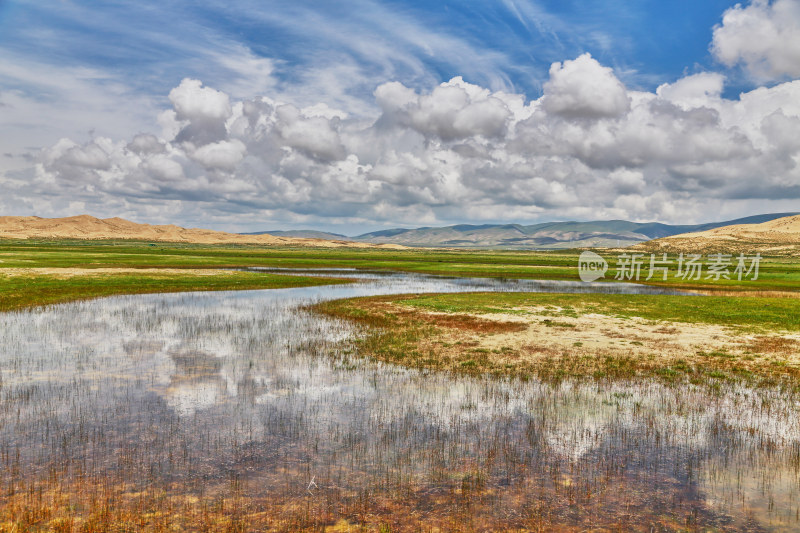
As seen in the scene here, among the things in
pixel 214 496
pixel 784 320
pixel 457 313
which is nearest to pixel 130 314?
pixel 457 313

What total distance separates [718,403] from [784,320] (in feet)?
91.7

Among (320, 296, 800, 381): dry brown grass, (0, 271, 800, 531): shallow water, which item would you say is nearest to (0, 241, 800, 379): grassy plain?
(320, 296, 800, 381): dry brown grass

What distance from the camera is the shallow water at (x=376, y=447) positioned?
401 inches

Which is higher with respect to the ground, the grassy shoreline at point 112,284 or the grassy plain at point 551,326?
the grassy plain at point 551,326

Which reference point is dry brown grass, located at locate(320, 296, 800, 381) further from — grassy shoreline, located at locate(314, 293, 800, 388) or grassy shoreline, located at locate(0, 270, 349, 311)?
grassy shoreline, located at locate(0, 270, 349, 311)

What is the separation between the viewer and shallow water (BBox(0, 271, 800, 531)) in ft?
33.4

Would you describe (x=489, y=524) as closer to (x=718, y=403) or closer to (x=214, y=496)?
(x=214, y=496)

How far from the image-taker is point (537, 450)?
13336 millimetres

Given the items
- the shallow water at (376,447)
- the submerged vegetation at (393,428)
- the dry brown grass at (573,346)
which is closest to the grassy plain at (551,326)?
the dry brown grass at (573,346)

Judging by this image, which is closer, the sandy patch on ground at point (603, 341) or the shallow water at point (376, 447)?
the shallow water at point (376, 447)

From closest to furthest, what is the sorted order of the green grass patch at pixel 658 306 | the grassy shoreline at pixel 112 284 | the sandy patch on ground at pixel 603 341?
the sandy patch on ground at pixel 603 341, the green grass patch at pixel 658 306, the grassy shoreline at pixel 112 284

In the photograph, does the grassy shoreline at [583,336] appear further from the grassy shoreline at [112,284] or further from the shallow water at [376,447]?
the grassy shoreline at [112,284]

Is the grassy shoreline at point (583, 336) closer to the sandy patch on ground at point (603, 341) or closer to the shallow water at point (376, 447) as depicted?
the sandy patch on ground at point (603, 341)

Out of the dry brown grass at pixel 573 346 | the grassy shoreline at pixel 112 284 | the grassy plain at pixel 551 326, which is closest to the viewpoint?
the dry brown grass at pixel 573 346
